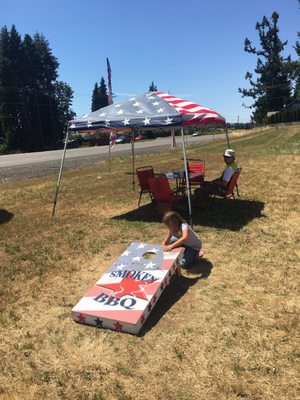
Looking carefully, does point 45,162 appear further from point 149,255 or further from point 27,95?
point 27,95

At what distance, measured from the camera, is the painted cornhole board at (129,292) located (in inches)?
152

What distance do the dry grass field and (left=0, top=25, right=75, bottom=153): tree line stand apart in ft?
160

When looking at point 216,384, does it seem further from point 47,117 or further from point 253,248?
point 47,117

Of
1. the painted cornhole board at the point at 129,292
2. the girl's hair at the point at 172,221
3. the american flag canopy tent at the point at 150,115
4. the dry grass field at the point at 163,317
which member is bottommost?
the dry grass field at the point at 163,317

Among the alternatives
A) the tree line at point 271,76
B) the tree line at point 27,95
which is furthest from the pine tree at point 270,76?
the tree line at point 27,95

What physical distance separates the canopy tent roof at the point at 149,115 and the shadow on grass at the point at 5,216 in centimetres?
269

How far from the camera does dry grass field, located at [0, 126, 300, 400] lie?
123 inches

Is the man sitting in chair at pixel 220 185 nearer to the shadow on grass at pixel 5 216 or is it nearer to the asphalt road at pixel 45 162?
the shadow on grass at pixel 5 216

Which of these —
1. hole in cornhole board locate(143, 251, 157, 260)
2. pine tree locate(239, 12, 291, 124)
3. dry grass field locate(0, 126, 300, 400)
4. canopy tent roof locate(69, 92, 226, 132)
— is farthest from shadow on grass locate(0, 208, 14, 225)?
pine tree locate(239, 12, 291, 124)

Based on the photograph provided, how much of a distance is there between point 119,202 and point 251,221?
148 inches

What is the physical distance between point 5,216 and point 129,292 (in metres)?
5.86

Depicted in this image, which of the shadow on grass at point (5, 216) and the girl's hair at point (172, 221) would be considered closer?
the girl's hair at point (172, 221)

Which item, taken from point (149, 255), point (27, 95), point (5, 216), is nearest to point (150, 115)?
point (149, 255)

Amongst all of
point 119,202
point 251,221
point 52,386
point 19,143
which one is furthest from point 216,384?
point 19,143
